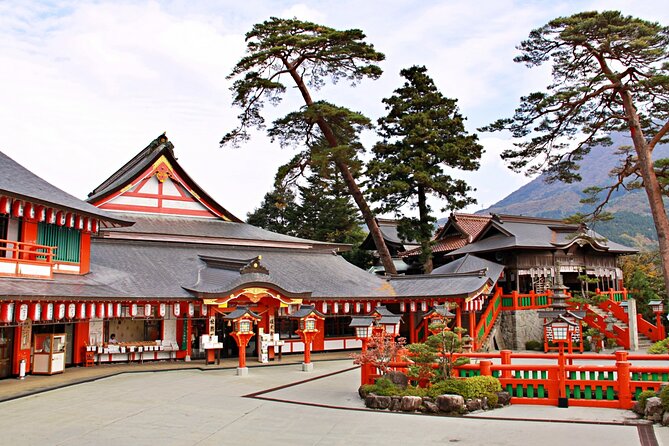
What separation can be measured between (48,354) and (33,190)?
195 inches

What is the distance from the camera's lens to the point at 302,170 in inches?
1276

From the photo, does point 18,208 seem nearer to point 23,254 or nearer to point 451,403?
point 23,254

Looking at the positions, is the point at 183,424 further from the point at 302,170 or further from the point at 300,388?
the point at 302,170

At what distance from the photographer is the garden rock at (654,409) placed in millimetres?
11500

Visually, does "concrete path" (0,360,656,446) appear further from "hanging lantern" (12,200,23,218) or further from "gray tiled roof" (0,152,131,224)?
"gray tiled roof" (0,152,131,224)

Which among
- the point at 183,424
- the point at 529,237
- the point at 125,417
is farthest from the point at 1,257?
the point at 529,237

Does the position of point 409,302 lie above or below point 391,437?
above

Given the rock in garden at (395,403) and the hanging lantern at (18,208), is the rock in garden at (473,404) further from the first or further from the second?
the hanging lantern at (18,208)

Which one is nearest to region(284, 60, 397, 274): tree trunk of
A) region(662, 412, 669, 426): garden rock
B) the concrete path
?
the concrete path

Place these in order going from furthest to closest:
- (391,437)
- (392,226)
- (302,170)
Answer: (392,226) → (302,170) → (391,437)

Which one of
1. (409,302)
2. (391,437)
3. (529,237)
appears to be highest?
(529,237)

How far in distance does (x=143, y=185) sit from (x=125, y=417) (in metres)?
16.3

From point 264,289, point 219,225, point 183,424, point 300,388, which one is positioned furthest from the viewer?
point 219,225

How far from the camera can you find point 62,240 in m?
19.9
